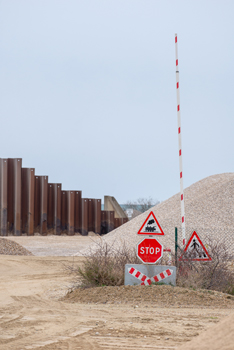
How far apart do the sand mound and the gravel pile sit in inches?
497

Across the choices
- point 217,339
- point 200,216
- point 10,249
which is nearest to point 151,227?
point 217,339

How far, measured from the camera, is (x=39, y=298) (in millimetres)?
9406

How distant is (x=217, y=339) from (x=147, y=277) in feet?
19.0

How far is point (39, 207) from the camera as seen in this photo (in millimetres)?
25375

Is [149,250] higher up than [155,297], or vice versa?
[149,250]

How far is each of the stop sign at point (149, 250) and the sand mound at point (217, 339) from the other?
539 cm

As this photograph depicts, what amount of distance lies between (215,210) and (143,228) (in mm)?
11708

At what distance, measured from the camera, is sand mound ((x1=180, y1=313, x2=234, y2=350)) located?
3.50 metres

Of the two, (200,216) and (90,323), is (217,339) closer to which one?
(90,323)

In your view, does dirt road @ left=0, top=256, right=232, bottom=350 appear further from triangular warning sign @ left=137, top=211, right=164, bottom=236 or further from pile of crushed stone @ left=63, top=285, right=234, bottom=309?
triangular warning sign @ left=137, top=211, right=164, bottom=236

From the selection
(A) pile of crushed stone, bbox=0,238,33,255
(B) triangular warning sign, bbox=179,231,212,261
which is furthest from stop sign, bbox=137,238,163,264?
(A) pile of crushed stone, bbox=0,238,33,255

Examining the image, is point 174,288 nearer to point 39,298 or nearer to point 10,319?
point 39,298

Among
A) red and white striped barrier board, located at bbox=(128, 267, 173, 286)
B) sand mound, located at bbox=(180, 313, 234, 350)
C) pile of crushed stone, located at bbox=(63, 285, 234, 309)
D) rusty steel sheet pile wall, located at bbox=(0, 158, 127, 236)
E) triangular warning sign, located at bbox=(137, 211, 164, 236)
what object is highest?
rusty steel sheet pile wall, located at bbox=(0, 158, 127, 236)

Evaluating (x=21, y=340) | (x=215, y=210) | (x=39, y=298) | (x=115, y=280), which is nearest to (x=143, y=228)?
(x=115, y=280)
